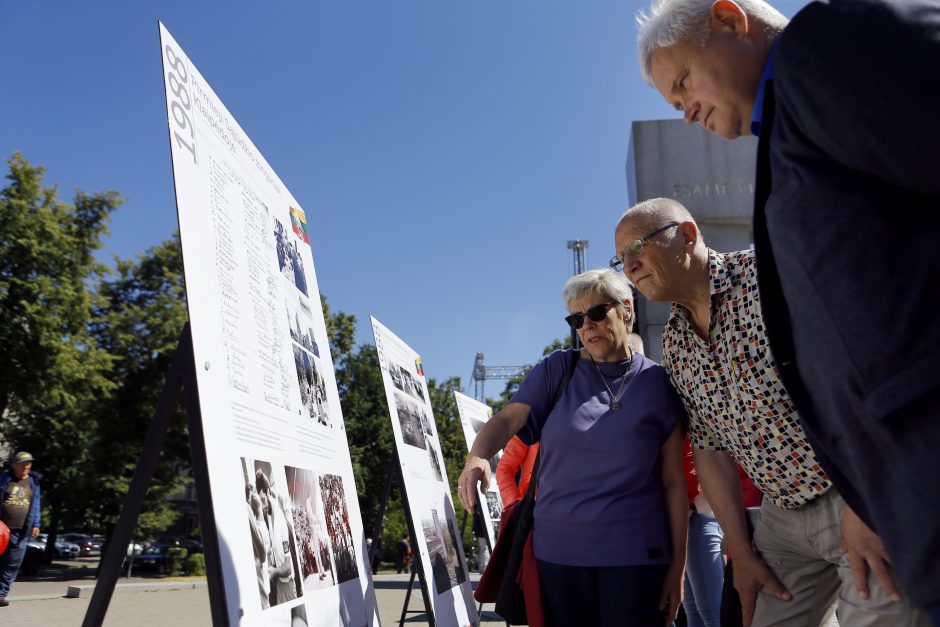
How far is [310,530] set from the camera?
2.20m

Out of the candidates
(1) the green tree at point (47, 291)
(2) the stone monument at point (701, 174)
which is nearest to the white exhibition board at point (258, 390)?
(2) the stone monument at point (701, 174)

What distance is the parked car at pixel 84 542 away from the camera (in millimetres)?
35938

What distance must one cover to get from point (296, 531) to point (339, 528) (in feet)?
1.45

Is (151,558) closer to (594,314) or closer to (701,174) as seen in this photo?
(701,174)

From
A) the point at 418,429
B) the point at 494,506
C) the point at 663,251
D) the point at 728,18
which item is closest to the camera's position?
the point at 728,18

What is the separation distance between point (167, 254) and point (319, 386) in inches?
953

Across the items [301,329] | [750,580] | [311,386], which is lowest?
[750,580]

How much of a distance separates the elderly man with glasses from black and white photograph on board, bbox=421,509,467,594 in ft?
6.46

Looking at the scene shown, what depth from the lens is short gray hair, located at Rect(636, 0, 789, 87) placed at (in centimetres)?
135

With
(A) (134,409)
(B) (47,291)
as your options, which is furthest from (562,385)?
(A) (134,409)

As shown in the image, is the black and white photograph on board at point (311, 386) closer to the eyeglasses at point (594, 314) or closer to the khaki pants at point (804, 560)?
the eyeglasses at point (594, 314)

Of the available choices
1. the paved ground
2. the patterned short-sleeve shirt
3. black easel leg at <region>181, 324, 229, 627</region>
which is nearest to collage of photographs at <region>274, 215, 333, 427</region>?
black easel leg at <region>181, 324, 229, 627</region>

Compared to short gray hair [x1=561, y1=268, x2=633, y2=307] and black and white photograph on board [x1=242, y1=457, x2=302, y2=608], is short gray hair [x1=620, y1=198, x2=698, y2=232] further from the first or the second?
black and white photograph on board [x1=242, y1=457, x2=302, y2=608]

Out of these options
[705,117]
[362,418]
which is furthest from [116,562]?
[362,418]
